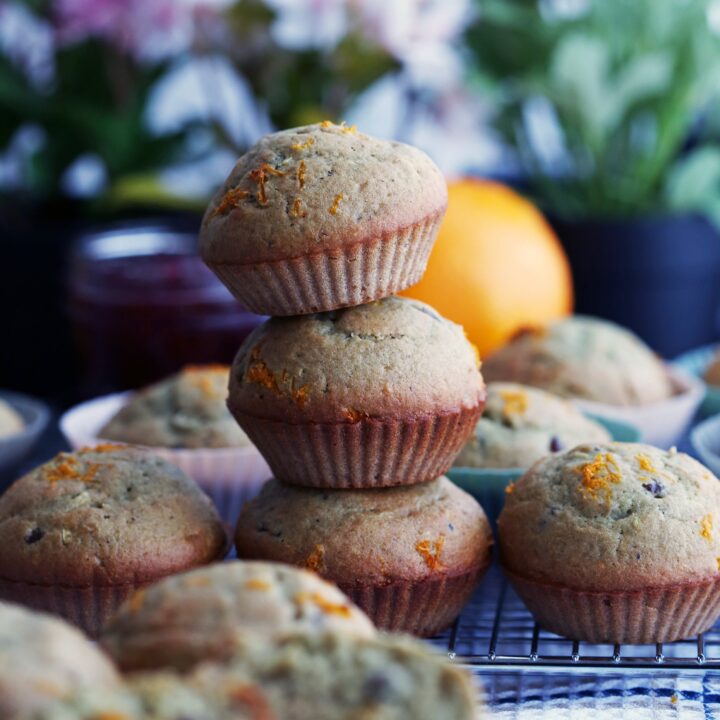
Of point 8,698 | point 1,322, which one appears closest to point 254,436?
point 8,698

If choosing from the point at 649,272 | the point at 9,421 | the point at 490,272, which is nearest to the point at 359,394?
the point at 9,421

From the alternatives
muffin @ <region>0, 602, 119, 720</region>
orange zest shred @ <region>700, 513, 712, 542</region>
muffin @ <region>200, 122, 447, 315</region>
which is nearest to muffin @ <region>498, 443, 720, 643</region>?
orange zest shred @ <region>700, 513, 712, 542</region>

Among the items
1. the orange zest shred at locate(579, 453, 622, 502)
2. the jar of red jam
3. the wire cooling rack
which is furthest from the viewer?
the jar of red jam

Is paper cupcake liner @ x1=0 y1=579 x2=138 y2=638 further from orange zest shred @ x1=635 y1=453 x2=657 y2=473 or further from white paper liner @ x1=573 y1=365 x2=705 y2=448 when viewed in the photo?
white paper liner @ x1=573 y1=365 x2=705 y2=448

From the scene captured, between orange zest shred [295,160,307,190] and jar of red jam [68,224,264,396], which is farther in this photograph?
jar of red jam [68,224,264,396]

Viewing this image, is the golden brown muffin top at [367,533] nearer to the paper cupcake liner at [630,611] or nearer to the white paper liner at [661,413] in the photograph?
the paper cupcake liner at [630,611]

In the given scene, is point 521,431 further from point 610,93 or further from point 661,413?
point 610,93
